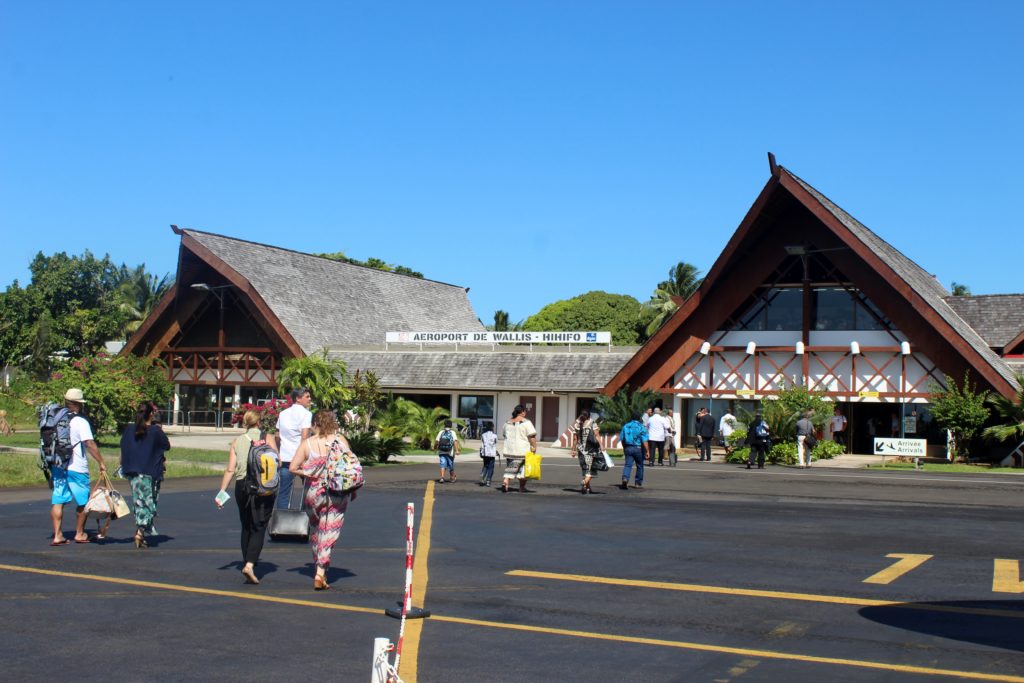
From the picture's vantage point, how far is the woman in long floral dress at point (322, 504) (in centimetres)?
1060

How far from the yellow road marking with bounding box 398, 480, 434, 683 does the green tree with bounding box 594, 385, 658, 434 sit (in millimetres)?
20645

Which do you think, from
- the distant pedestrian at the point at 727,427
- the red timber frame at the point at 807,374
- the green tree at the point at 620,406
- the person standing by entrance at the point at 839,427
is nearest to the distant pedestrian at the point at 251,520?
the distant pedestrian at the point at 727,427

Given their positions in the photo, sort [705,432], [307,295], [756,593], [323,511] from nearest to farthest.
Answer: [756,593]
[323,511]
[705,432]
[307,295]

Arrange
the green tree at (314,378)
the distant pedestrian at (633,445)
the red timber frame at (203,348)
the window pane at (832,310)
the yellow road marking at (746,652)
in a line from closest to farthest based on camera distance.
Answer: the yellow road marking at (746,652) → the distant pedestrian at (633,445) → the green tree at (314,378) → the window pane at (832,310) → the red timber frame at (203,348)

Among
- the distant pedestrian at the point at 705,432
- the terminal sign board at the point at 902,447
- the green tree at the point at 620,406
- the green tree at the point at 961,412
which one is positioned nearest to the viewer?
the terminal sign board at the point at 902,447

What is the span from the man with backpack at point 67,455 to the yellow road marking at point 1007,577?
959cm

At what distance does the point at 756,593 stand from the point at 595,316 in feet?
252

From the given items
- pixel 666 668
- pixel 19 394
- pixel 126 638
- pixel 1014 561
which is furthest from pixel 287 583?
pixel 19 394

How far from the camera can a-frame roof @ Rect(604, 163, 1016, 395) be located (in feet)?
113

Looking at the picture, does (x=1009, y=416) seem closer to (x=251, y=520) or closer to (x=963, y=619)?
(x=963, y=619)

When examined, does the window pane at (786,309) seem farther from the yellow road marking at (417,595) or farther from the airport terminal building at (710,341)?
the yellow road marking at (417,595)

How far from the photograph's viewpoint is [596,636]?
8.61 meters

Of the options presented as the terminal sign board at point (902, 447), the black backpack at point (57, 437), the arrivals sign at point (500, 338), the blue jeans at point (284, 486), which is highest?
the arrivals sign at point (500, 338)

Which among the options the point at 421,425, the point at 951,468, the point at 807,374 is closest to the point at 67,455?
the point at 421,425
